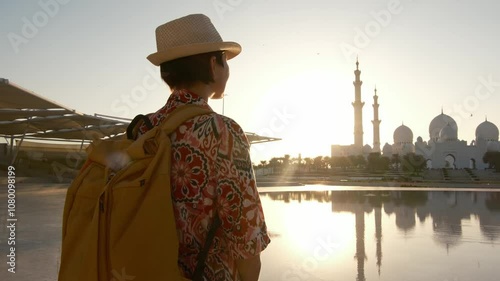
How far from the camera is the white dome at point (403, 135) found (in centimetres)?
7806

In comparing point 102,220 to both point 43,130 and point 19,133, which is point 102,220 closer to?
point 43,130

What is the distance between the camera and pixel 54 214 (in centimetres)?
1116

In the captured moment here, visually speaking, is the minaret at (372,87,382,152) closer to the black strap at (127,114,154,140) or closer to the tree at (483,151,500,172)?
the tree at (483,151,500,172)

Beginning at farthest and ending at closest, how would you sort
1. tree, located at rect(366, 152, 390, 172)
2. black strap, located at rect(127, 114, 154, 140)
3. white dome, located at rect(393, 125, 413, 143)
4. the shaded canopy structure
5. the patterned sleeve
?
1. white dome, located at rect(393, 125, 413, 143)
2. tree, located at rect(366, 152, 390, 172)
3. the shaded canopy structure
4. black strap, located at rect(127, 114, 154, 140)
5. the patterned sleeve

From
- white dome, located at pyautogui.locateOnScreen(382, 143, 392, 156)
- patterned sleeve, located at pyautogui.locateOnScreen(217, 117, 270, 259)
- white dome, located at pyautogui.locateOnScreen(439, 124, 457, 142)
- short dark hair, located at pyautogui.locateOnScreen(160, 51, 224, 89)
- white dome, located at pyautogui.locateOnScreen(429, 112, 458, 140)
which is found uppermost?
white dome, located at pyautogui.locateOnScreen(429, 112, 458, 140)

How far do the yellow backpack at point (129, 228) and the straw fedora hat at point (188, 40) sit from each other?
41cm

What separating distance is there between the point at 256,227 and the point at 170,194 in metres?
0.34

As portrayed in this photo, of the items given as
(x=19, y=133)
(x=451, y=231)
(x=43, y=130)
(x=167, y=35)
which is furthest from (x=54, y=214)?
(x=19, y=133)

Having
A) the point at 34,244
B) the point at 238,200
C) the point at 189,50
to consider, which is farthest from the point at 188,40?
the point at 34,244

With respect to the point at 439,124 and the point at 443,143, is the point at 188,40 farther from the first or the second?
the point at 439,124

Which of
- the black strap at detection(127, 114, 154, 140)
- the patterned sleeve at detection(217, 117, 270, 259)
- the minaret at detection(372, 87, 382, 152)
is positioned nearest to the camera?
the patterned sleeve at detection(217, 117, 270, 259)

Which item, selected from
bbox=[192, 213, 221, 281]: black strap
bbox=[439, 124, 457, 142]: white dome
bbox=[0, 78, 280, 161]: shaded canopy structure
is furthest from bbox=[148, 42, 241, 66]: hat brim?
bbox=[439, 124, 457, 142]: white dome

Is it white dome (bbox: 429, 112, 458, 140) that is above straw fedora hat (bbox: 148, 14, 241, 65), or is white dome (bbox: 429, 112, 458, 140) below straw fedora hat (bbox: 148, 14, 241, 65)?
above

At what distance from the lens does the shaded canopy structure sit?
50.6ft
